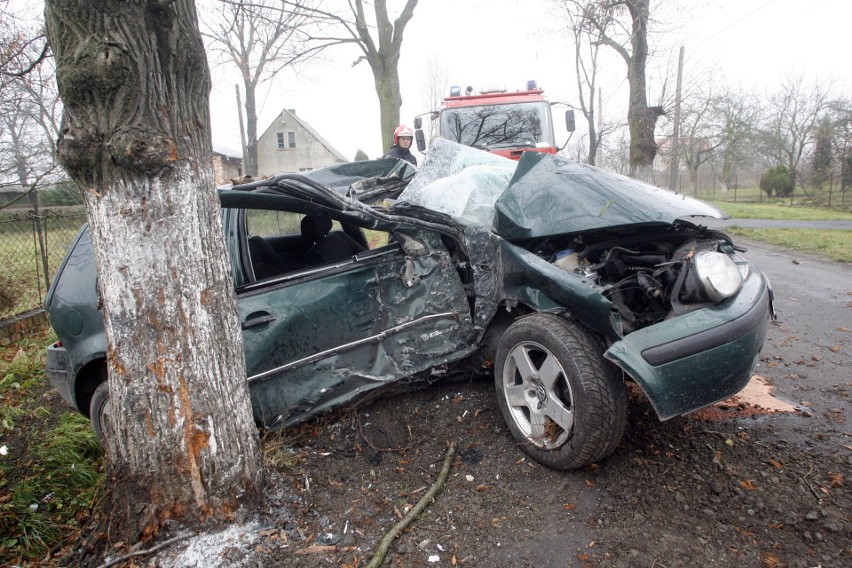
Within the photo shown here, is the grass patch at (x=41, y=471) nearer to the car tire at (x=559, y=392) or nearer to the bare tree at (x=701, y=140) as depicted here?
the car tire at (x=559, y=392)

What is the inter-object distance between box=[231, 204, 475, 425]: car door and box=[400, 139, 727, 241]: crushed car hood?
336 mm

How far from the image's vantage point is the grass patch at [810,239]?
26.8ft

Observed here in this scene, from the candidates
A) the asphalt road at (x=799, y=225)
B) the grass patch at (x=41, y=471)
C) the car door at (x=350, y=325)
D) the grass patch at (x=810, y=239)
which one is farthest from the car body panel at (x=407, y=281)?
the asphalt road at (x=799, y=225)

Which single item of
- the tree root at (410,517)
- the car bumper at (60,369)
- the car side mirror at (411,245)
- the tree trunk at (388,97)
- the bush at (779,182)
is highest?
the tree trunk at (388,97)

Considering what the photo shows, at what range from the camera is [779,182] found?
1003 inches

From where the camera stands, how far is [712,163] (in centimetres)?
3759

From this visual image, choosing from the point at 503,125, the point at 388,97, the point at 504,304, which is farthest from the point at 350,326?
the point at 388,97

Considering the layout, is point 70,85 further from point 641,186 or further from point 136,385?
point 641,186

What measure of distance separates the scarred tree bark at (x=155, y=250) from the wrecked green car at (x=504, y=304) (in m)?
0.68

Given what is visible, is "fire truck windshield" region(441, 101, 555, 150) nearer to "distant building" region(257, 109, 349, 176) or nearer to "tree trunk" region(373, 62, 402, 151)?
"tree trunk" region(373, 62, 402, 151)

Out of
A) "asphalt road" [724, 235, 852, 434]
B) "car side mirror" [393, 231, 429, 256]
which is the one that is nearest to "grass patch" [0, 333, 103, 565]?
"car side mirror" [393, 231, 429, 256]

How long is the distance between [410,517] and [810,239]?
10.5m

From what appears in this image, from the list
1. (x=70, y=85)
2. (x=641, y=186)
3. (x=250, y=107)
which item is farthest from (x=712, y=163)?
(x=70, y=85)

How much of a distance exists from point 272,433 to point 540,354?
1.64 m
